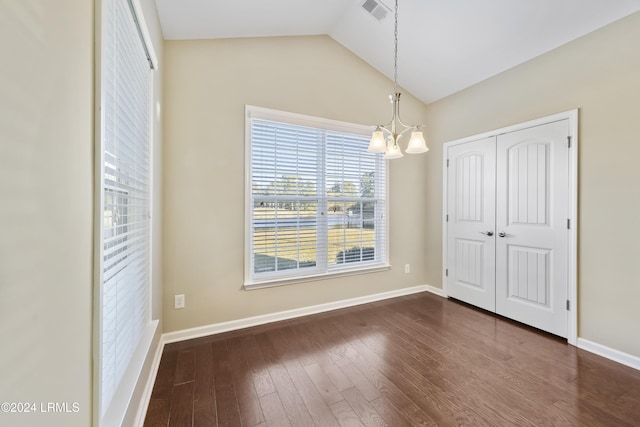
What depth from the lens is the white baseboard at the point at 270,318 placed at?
2476 millimetres

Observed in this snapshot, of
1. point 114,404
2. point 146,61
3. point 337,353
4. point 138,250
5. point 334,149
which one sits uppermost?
point 146,61

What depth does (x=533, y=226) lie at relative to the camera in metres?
2.73

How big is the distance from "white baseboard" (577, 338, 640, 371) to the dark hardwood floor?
7 cm

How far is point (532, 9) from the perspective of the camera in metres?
2.24

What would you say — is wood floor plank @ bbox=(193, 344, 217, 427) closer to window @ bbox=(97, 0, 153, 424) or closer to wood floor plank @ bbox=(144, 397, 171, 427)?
wood floor plank @ bbox=(144, 397, 171, 427)

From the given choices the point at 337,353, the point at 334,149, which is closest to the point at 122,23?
the point at 334,149

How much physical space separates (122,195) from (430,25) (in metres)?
3.05

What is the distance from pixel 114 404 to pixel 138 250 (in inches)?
31.6

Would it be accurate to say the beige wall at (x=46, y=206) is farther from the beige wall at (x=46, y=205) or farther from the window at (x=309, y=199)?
the window at (x=309, y=199)

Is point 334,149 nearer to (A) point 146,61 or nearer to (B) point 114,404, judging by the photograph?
(A) point 146,61

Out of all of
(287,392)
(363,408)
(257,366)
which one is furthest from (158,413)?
(363,408)

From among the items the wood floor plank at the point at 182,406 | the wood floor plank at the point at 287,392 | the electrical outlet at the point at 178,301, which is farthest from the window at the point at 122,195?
→ the wood floor plank at the point at 287,392

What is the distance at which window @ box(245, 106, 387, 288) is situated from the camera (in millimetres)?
2795

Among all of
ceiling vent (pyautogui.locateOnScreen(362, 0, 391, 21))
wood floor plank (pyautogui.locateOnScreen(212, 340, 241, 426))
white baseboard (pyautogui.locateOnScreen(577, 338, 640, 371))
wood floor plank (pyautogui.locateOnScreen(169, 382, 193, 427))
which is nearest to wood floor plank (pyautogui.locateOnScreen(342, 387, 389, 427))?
wood floor plank (pyautogui.locateOnScreen(212, 340, 241, 426))
